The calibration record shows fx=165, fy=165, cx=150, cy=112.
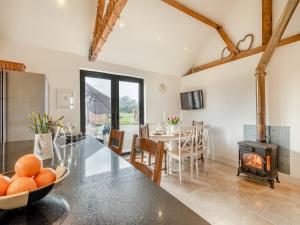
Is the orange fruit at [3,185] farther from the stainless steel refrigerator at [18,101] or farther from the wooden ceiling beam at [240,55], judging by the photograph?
the wooden ceiling beam at [240,55]

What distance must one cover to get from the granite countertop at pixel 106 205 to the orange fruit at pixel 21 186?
8 centimetres

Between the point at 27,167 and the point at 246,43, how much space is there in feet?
14.5

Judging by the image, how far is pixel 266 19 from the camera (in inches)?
128

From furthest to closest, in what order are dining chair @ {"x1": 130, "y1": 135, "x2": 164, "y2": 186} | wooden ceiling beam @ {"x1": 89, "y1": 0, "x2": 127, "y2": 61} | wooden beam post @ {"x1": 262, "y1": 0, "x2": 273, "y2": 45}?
1. wooden beam post @ {"x1": 262, "y1": 0, "x2": 273, "y2": 45}
2. wooden ceiling beam @ {"x1": 89, "y1": 0, "x2": 127, "y2": 61}
3. dining chair @ {"x1": 130, "y1": 135, "x2": 164, "y2": 186}

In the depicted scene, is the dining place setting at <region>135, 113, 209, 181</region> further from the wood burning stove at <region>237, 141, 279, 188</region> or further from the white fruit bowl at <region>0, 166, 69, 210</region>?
the white fruit bowl at <region>0, 166, 69, 210</region>

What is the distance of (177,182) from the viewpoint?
2.88 metres

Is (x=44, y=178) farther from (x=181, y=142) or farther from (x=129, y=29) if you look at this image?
(x=129, y=29)

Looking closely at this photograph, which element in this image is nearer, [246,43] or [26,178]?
[26,178]

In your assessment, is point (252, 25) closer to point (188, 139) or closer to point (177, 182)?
point (188, 139)

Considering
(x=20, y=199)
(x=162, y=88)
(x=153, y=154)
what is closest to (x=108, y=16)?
(x=153, y=154)

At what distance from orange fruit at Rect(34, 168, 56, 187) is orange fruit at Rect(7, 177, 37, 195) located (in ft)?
0.09

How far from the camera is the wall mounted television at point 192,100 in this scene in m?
4.51

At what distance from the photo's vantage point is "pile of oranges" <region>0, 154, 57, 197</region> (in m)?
0.56

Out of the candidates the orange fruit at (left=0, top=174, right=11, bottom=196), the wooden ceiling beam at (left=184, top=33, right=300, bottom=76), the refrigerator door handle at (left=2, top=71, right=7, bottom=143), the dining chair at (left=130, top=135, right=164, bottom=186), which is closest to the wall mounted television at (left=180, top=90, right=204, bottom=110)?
the wooden ceiling beam at (left=184, top=33, right=300, bottom=76)
